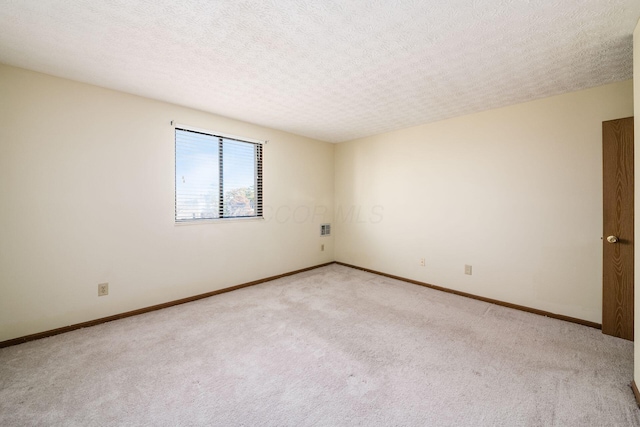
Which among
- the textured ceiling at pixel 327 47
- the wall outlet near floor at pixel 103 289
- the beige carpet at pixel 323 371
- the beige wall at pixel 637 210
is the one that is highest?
the textured ceiling at pixel 327 47

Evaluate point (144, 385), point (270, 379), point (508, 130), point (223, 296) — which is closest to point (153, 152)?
point (223, 296)

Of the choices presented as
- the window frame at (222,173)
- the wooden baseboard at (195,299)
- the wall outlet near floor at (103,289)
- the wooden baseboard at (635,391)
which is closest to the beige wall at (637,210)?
the wooden baseboard at (635,391)

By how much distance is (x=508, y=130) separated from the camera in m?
3.15

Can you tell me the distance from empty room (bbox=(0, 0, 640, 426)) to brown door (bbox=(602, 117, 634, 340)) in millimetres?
17

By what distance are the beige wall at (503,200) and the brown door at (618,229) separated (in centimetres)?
23

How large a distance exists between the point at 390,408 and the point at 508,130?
324cm

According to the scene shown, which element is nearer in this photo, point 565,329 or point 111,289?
point 565,329

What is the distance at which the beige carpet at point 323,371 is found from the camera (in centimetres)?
154

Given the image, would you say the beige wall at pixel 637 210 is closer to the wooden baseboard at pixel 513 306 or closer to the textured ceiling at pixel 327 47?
the textured ceiling at pixel 327 47

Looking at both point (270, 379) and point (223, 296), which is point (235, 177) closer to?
point (223, 296)

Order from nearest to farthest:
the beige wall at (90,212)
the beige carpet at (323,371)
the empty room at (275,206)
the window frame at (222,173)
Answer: the beige carpet at (323,371), the empty room at (275,206), the beige wall at (90,212), the window frame at (222,173)

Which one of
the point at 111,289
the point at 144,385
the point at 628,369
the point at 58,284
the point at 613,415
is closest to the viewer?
A: the point at 613,415

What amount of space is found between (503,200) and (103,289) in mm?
4595

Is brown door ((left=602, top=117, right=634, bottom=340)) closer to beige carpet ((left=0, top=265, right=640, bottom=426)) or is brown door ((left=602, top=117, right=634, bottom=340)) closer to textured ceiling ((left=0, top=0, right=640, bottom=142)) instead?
beige carpet ((left=0, top=265, right=640, bottom=426))
